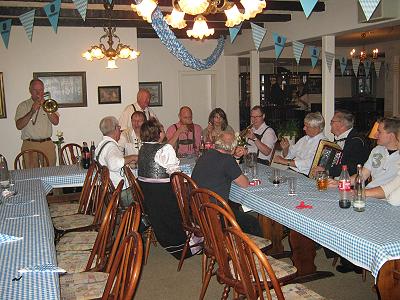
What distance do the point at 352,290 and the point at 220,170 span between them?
1.30 metres

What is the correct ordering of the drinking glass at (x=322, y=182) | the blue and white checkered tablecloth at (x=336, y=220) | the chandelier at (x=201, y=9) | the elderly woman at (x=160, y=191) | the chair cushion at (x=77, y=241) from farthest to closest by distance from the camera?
1. the elderly woman at (x=160, y=191)
2. the drinking glass at (x=322, y=182)
3. the chandelier at (x=201, y=9)
4. the chair cushion at (x=77, y=241)
5. the blue and white checkered tablecloth at (x=336, y=220)

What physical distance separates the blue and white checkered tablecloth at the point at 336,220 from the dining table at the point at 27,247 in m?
1.41

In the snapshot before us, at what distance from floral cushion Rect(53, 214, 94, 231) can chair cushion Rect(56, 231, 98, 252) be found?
0.72ft

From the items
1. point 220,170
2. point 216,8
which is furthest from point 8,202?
point 216,8

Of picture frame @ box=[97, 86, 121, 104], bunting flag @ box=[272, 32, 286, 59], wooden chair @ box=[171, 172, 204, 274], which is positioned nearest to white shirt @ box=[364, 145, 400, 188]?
wooden chair @ box=[171, 172, 204, 274]

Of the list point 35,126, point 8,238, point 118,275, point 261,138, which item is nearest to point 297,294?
point 118,275

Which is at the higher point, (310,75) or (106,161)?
(310,75)

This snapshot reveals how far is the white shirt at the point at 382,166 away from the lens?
3334 millimetres

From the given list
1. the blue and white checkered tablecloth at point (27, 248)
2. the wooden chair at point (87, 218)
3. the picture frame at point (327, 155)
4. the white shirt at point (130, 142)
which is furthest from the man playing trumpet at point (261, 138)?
the blue and white checkered tablecloth at point (27, 248)

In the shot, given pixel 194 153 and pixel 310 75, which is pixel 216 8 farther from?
pixel 310 75

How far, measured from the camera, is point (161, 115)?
9.10 metres

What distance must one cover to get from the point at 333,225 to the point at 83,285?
1.37 meters

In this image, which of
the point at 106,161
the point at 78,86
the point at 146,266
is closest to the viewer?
the point at 146,266

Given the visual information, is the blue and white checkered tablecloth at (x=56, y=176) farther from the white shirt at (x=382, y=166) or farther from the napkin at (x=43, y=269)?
the white shirt at (x=382, y=166)
